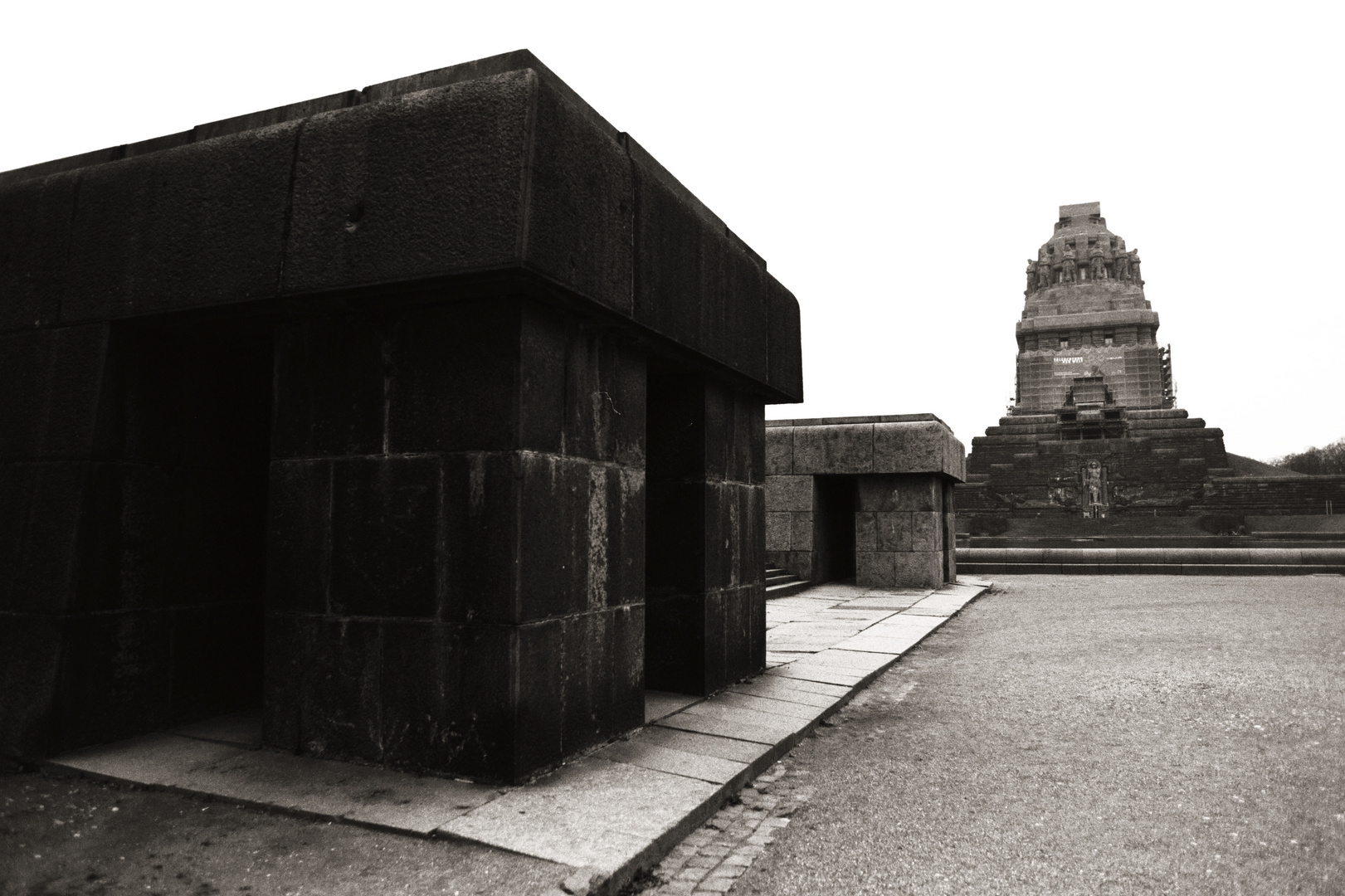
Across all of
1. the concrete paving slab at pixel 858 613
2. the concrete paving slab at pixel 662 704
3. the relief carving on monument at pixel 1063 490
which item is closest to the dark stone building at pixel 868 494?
the concrete paving slab at pixel 858 613

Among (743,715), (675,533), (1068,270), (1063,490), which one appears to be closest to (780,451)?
(675,533)

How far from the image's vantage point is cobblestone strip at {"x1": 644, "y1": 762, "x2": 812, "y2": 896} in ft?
10.2

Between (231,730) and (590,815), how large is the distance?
213cm

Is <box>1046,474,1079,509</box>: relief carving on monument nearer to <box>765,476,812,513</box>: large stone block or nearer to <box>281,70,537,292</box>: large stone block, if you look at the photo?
<box>765,476,812,513</box>: large stone block

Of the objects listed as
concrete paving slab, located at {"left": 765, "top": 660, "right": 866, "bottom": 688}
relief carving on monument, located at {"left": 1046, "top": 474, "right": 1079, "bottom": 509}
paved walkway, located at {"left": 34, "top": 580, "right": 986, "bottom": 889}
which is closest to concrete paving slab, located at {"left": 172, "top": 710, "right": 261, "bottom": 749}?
paved walkway, located at {"left": 34, "top": 580, "right": 986, "bottom": 889}

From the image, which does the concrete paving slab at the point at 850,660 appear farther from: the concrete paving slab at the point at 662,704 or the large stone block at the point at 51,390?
the large stone block at the point at 51,390

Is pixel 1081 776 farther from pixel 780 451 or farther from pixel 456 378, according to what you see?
pixel 780 451

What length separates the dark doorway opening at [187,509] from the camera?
4.27m

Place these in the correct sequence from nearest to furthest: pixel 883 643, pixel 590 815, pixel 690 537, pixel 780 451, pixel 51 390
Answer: pixel 590 815 < pixel 51 390 < pixel 690 537 < pixel 883 643 < pixel 780 451

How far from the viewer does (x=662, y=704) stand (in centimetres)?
536

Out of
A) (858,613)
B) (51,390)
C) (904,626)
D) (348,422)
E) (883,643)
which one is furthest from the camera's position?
(858,613)

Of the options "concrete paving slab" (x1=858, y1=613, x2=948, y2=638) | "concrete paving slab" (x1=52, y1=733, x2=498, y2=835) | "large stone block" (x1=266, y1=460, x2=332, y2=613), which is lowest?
"concrete paving slab" (x1=52, y1=733, x2=498, y2=835)

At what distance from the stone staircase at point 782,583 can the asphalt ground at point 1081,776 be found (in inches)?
171

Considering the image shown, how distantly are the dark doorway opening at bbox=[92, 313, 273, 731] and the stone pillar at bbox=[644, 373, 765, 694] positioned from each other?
2243 millimetres
